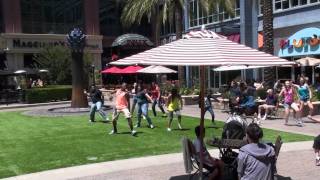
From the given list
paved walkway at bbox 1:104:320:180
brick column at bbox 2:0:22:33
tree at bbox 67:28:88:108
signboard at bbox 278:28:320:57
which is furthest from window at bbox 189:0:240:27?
paved walkway at bbox 1:104:320:180

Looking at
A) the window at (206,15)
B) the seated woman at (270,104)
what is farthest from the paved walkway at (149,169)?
the window at (206,15)

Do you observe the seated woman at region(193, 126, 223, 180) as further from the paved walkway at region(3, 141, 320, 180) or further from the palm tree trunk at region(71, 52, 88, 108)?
the palm tree trunk at region(71, 52, 88, 108)

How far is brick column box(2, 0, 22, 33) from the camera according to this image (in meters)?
48.8

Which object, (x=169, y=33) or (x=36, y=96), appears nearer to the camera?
(x=36, y=96)

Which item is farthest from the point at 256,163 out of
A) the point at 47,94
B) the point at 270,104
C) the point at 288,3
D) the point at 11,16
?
the point at 11,16

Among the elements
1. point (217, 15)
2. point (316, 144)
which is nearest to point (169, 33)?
point (217, 15)

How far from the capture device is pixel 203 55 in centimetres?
754

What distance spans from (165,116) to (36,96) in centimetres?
1562

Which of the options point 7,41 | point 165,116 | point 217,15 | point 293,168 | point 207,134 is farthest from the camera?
point 7,41

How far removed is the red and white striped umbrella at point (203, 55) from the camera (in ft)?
24.2

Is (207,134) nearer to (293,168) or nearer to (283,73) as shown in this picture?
(293,168)

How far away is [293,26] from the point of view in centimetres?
3388

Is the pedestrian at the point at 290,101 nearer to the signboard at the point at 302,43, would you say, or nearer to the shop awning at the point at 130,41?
the signboard at the point at 302,43

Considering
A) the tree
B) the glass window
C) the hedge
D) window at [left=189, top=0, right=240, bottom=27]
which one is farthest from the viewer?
the glass window
